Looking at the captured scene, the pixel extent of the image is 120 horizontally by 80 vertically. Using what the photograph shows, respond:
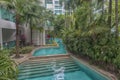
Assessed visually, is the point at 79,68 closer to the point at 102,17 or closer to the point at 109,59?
the point at 109,59

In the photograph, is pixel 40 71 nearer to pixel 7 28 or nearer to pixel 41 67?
pixel 41 67

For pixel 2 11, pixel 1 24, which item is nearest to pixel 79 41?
pixel 1 24

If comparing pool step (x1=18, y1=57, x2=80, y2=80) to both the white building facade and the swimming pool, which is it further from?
the white building facade

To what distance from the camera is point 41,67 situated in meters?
12.4

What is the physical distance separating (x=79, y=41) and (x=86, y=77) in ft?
15.4

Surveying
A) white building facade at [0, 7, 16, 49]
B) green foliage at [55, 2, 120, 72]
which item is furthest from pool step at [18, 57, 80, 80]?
white building facade at [0, 7, 16, 49]

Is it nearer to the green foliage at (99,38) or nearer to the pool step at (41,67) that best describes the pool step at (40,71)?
the pool step at (41,67)

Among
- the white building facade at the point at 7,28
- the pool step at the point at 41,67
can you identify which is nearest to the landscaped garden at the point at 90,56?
the pool step at the point at 41,67

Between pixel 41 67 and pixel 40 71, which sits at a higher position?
pixel 41 67

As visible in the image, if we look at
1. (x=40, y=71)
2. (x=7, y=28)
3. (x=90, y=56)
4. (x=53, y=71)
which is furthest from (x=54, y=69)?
(x=7, y=28)

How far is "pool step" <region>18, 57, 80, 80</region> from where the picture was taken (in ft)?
35.4

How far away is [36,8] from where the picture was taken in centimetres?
2159

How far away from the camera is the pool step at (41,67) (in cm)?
1080

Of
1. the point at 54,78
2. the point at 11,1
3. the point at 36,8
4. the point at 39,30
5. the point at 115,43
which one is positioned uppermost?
the point at 36,8
